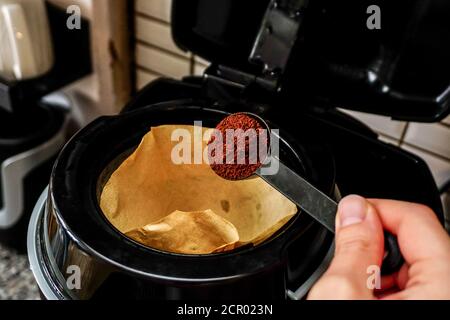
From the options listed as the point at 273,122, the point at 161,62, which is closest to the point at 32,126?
the point at 161,62

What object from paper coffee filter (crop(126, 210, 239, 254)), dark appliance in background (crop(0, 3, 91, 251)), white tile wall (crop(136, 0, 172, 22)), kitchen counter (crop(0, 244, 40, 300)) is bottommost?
kitchen counter (crop(0, 244, 40, 300))

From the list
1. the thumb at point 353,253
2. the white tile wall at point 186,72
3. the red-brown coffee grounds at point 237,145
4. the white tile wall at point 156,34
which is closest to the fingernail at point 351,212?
the thumb at point 353,253

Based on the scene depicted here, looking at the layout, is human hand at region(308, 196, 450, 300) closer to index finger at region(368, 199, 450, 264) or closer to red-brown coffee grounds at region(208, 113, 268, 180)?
index finger at region(368, 199, 450, 264)

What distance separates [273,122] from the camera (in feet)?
2.05

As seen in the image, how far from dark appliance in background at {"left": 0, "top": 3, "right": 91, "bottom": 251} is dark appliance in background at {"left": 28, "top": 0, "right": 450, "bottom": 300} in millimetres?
352

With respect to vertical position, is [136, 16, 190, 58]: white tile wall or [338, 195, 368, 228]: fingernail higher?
[338, 195, 368, 228]: fingernail

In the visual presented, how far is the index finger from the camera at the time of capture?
465 millimetres

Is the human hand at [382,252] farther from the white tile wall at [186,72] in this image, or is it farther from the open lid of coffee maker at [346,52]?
the white tile wall at [186,72]

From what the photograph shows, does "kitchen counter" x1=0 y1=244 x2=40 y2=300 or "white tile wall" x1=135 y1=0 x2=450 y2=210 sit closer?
"white tile wall" x1=135 y1=0 x2=450 y2=210

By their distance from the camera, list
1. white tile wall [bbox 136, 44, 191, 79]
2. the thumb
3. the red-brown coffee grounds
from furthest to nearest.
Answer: white tile wall [bbox 136, 44, 191, 79], the red-brown coffee grounds, the thumb

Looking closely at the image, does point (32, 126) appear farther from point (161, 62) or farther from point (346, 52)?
point (346, 52)

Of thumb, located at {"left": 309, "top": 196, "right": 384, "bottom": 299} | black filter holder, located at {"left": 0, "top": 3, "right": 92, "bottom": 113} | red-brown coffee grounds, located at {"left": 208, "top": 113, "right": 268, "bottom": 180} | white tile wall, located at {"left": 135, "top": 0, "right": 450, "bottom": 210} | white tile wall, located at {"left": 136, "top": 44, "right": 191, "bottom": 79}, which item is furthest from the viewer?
white tile wall, located at {"left": 136, "top": 44, "right": 191, "bottom": 79}

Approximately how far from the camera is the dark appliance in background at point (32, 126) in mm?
980

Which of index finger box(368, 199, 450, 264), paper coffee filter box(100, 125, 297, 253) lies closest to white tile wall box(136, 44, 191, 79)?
paper coffee filter box(100, 125, 297, 253)
